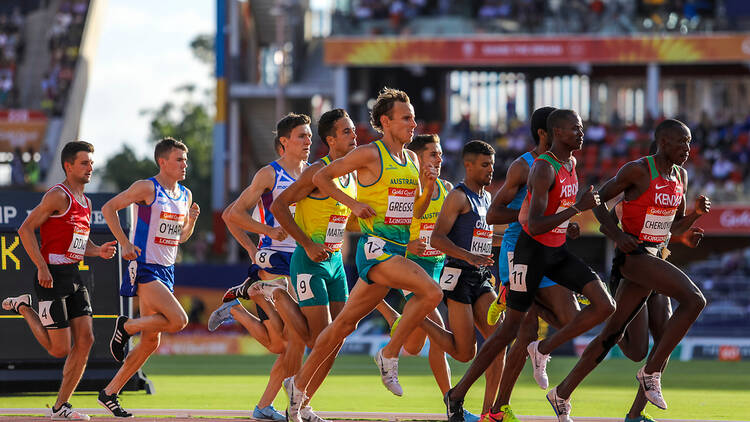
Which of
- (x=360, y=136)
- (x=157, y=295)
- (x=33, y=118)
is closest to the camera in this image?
(x=157, y=295)

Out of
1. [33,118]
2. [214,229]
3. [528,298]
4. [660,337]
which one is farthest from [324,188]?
[33,118]

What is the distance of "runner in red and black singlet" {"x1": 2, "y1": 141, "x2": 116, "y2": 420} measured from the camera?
11070mm

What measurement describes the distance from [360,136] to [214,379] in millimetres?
19322

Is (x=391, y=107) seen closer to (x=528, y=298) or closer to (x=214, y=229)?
(x=528, y=298)

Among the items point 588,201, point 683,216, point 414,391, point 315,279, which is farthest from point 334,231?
point 414,391

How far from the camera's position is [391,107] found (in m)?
9.91

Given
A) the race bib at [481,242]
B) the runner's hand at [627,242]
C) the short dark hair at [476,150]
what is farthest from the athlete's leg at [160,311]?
the runner's hand at [627,242]

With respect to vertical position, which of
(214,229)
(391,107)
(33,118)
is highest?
(391,107)

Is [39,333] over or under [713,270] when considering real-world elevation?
over

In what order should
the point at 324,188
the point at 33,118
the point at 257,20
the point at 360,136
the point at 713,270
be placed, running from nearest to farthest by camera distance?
the point at 324,188 < the point at 713,270 < the point at 360,136 < the point at 33,118 < the point at 257,20

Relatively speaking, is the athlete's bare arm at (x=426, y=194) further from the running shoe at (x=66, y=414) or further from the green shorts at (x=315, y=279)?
the running shoe at (x=66, y=414)

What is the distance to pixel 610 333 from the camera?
9953 mm

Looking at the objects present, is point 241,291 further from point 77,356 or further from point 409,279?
point 409,279

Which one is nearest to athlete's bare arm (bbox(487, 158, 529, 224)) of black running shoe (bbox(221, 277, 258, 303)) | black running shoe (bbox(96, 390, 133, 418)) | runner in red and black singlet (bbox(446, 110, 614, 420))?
runner in red and black singlet (bbox(446, 110, 614, 420))
